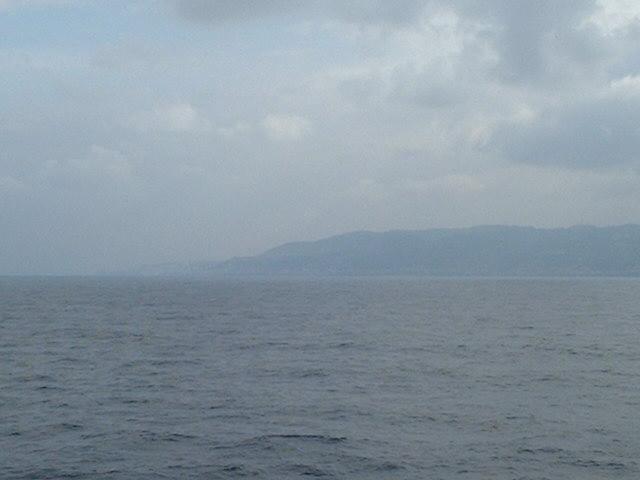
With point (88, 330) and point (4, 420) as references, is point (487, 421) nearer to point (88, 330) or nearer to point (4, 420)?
point (4, 420)

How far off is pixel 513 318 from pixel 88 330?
54357 millimetres

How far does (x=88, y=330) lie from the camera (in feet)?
248

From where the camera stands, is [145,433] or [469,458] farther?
[145,433]

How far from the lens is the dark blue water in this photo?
2600 cm

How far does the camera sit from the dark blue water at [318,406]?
85.3ft

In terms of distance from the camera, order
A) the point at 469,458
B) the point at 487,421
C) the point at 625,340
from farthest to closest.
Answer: the point at 625,340
the point at 487,421
the point at 469,458

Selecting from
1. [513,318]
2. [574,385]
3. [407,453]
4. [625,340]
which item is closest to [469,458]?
[407,453]

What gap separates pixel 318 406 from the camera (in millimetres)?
35594

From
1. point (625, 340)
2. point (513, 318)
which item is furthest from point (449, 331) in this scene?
point (513, 318)

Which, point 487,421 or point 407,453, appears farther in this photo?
point 487,421

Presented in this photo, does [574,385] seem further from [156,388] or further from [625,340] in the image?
[625,340]

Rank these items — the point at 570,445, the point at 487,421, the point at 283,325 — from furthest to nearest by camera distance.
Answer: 1. the point at 283,325
2. the point at 487,421
3. the point at 570,445

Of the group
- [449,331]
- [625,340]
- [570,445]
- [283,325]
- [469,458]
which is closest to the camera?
[469,458]

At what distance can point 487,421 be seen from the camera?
32250 mm
